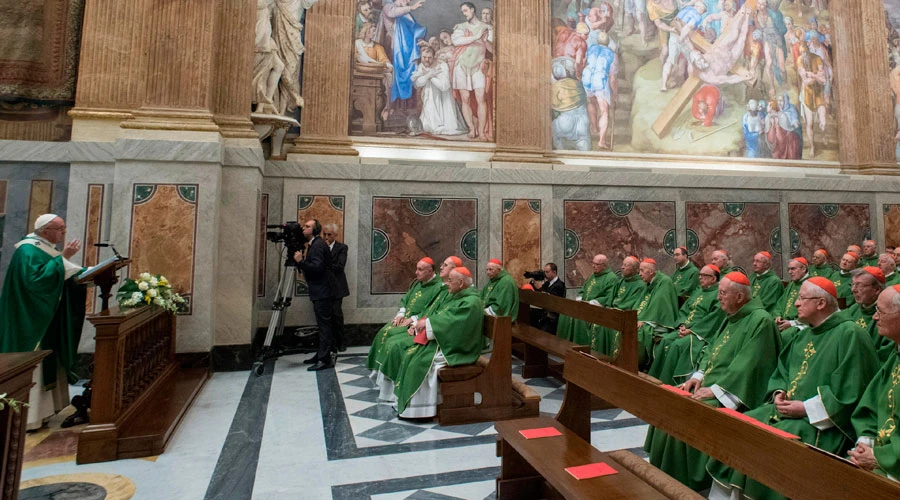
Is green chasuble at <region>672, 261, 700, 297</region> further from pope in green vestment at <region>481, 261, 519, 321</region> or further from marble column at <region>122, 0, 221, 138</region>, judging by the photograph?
marble column at <region>122, 0, 221, 138</region>

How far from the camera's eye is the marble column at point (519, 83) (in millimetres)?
9000

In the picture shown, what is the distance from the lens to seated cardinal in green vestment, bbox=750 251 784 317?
21.5ft

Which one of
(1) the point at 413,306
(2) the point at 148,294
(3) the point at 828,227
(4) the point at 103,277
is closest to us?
(4) the point at 103,277

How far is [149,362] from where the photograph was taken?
454 cm

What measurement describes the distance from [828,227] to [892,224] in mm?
1762

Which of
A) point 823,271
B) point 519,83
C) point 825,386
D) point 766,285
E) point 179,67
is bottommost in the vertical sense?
point 825,386

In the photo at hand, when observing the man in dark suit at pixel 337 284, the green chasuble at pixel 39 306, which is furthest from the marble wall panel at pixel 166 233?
the man in dark suit at pixel 337 284

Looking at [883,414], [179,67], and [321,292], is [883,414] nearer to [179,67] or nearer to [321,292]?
[321,292]

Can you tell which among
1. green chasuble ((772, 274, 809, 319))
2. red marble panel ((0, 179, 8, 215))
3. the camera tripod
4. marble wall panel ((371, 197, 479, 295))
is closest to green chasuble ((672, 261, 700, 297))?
green chasuble ((772, 274, 809, 319))

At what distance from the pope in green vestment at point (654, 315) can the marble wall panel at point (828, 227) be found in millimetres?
5900

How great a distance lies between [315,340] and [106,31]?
5.18 meters

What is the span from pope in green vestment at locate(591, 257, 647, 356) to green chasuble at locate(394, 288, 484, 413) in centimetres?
193

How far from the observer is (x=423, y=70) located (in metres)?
8.92

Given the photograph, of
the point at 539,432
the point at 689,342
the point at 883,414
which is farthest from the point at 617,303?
→ the point at 883,414
